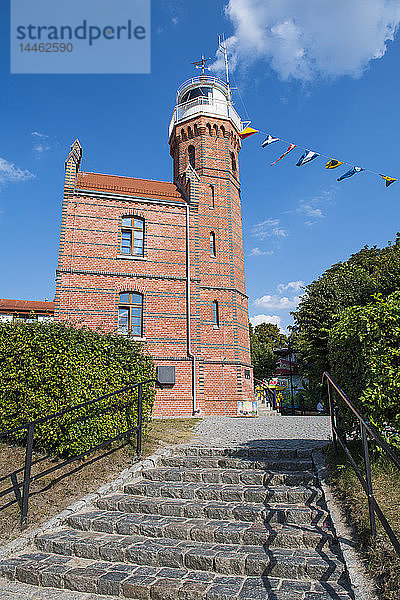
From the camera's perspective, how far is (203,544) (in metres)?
4.25

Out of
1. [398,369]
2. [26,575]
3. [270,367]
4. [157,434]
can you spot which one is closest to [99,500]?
[26,575]

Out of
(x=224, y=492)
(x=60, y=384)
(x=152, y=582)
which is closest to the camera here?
(x=152, y=582)

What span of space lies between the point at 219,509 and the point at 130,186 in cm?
1659

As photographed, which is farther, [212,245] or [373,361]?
[212,245]

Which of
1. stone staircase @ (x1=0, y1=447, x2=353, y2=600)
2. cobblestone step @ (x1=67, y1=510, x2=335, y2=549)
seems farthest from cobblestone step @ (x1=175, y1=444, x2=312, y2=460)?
cobblestone step @ (x1=67, y1=510, x2=335, y2=549)

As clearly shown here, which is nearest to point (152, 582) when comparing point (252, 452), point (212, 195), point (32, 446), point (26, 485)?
point (26, 485)

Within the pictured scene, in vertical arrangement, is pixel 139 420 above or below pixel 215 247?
below

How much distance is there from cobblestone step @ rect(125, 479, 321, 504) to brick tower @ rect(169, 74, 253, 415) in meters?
10.9

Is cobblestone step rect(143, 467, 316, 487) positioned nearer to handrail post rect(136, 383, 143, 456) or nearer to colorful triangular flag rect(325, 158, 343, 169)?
handrail post rect(136, 383, 143, 456)

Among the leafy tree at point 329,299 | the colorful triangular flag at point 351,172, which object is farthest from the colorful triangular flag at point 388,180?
the leafy tree at point 329,299

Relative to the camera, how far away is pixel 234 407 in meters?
17.5

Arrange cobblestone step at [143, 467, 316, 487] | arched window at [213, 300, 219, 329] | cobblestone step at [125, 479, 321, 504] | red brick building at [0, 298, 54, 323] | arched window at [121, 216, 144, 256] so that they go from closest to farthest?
cobblestone step at [125, 479, 321, 504]
cobblestone step at [143, 467, 316, 487]
arched window at [121, 216, 144, 256]
arched window at [213, 300, 219, 329]
red brick building at [0, 298, 54, 323]

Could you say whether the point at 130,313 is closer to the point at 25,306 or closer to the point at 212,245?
the point at 212,245

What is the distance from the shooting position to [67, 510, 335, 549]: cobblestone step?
13.5 feet
